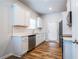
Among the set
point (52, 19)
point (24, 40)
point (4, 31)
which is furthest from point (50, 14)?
point (4, 31)

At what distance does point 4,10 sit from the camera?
365 centimetres

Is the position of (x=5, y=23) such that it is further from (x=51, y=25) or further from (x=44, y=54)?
(x=51, y=25)

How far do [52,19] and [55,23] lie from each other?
496mm

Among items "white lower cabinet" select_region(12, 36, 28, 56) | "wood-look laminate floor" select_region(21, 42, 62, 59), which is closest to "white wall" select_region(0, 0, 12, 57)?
"white lower cabinet" select_region(12, 36, 28, 56)

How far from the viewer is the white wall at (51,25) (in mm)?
8781

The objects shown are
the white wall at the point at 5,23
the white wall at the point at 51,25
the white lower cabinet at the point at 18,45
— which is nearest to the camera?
the white wall at the point at 5,23

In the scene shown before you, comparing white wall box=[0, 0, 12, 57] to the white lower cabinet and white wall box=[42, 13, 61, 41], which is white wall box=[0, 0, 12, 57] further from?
white wall box=[42, 13, 61, 41]

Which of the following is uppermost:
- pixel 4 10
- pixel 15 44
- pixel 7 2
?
pixel 7 2

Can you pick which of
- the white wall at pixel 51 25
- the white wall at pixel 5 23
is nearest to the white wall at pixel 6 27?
the white wall at pixel 5 23

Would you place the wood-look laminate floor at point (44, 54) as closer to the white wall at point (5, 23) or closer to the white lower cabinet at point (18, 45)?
the white lower cabinet at point (18, 45)

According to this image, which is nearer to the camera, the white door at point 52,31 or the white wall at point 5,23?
the white wall at point 5,23

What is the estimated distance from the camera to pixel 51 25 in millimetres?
9000

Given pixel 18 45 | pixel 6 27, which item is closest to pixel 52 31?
pixel 18 45

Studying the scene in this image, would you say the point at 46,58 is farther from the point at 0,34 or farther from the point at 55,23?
the point at 55,23
